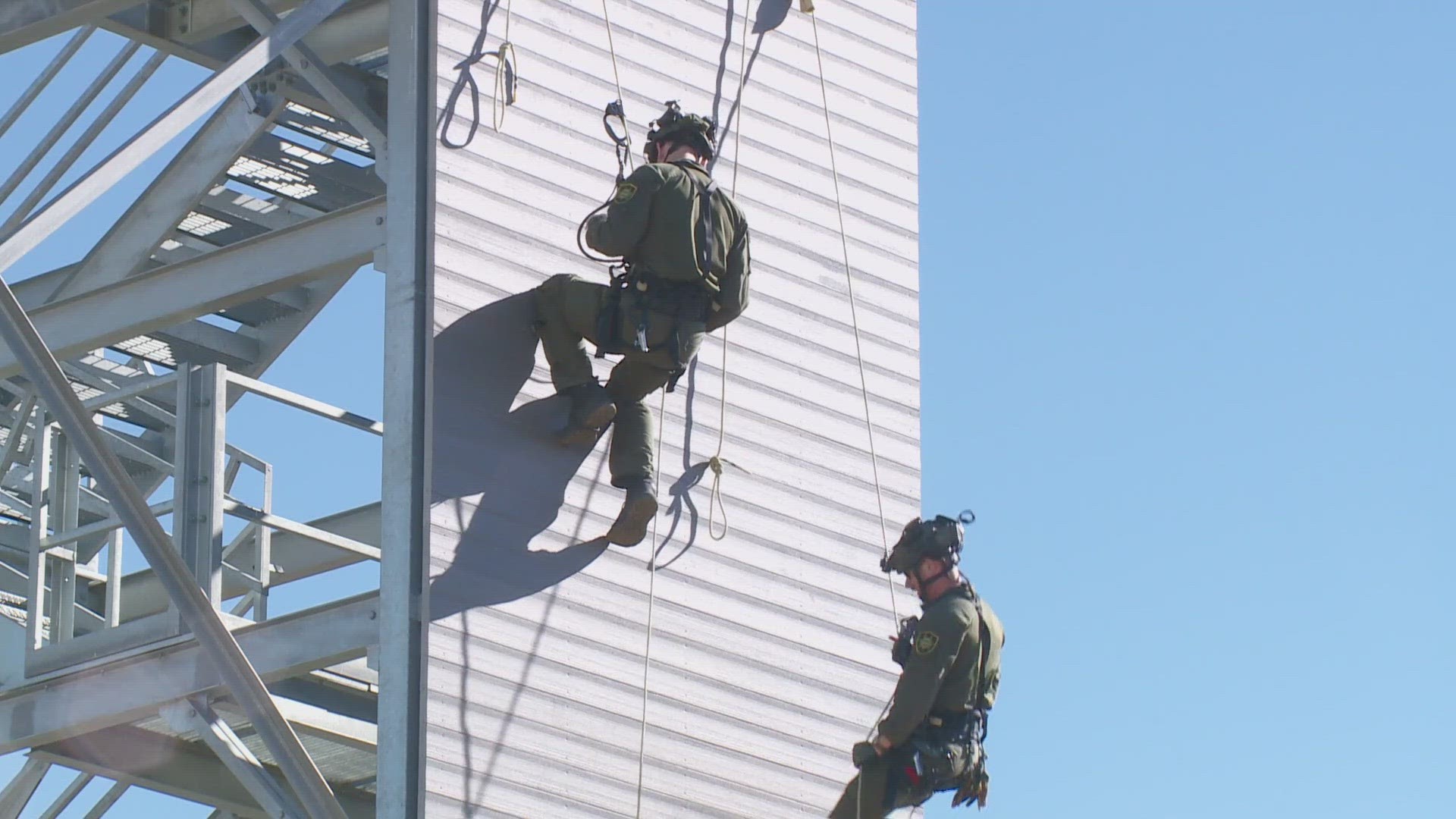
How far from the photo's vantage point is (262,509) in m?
16.1

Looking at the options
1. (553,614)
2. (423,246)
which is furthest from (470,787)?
(423,246)

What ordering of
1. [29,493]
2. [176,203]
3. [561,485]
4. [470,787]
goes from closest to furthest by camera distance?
1. [470,787]
2. [561,485]
3. [176,203]
4. [29,493]

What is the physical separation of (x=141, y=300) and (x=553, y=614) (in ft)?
11.1

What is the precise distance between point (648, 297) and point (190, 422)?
3107mm

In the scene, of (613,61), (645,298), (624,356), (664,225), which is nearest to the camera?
(664,225)

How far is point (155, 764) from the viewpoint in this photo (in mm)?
17859

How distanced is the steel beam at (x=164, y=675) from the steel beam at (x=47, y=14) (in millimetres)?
3668

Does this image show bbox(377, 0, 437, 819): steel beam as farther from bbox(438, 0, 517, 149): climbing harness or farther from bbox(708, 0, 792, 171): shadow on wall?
bbox(708, 0, 792, 171): shadow on wall

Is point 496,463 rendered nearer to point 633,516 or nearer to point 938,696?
point 633,516

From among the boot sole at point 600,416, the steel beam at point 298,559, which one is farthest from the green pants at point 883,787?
the steel beam at point 298,559

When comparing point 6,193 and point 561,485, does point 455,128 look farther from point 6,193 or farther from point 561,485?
point 6,193

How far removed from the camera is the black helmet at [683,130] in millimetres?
14703

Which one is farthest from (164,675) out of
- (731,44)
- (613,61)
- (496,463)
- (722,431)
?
(731,44)

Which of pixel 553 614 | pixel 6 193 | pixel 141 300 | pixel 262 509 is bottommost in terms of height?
pixel 553 614
